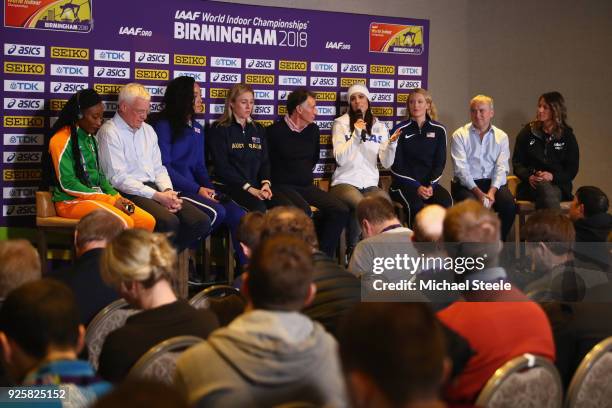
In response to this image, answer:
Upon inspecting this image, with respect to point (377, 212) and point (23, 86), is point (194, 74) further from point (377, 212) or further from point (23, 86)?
point (377, 212)

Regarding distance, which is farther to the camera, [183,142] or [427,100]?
[427,100]

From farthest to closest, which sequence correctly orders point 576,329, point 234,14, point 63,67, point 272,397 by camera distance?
point 234,14 < point 63,67 < point 576,329 < point 272,397

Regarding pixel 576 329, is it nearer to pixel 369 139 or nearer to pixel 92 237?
pixel 92 237

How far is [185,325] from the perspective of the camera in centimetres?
265

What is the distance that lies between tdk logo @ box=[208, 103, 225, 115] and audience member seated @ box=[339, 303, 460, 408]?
5.09m

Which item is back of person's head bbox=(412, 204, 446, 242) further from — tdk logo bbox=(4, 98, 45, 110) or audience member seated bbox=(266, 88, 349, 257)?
tdk logo bbox=(4, 98, 45, 110)

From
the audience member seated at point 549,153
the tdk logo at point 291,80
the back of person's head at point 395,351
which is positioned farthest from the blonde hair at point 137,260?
the audience member seated at point 549,153

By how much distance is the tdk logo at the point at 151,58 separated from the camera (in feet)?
20.5

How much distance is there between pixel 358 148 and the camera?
6945 millimetres

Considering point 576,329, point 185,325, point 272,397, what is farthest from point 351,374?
point 576,329

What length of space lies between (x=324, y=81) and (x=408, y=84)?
0.88 meters

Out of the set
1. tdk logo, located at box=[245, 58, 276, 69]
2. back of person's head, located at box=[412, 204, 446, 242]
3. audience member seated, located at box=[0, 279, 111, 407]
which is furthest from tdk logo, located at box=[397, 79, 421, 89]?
audience member seated, located at box=[0, 279, 111, 407]

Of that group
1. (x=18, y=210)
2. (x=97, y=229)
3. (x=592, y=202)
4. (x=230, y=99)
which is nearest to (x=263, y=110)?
(x=230, y=99)

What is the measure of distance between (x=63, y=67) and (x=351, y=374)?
484cm
